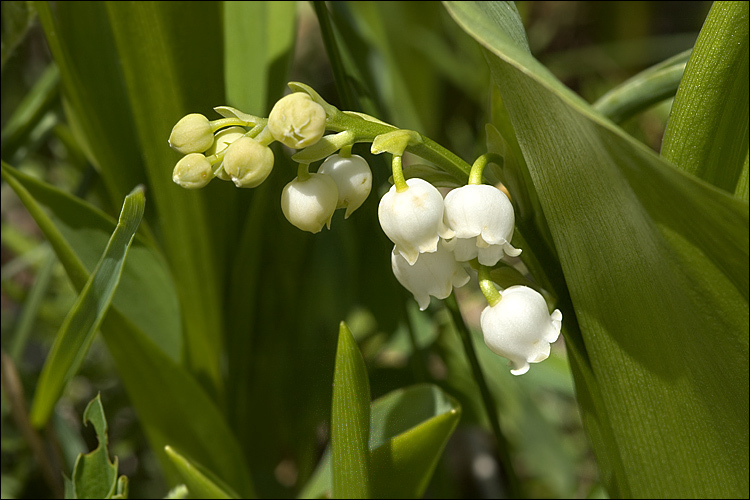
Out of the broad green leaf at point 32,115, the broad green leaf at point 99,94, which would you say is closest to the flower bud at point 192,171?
the broad green leaf at point 99,94

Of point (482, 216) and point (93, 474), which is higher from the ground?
point (482, 216)

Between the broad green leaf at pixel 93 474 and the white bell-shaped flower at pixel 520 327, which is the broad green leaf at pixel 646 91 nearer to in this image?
the white bell-shaped flower at pixel 520 327

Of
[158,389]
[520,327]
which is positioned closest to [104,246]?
[158,389]

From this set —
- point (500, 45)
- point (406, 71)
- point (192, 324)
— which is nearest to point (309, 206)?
point (500, 45)

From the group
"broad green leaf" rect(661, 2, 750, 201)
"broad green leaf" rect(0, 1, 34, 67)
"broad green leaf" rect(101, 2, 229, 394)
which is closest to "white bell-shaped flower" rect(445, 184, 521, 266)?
"broad green leaf" rect(661, 2, 750, 201)

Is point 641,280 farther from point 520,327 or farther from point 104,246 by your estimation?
point 104,246

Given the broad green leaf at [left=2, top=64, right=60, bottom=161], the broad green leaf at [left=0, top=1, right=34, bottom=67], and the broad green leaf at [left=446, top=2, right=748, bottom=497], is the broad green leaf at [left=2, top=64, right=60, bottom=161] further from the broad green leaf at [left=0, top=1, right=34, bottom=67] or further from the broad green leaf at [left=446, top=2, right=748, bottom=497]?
the broad green leaf at [left=446, top=2, right=748, bottom=497]
